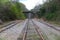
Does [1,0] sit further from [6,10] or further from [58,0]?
[58,0]

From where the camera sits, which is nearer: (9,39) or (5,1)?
(9,39)

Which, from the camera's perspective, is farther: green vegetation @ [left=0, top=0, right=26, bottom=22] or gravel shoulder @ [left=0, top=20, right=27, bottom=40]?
green vegetation @ [left=0, top=0, right=26, bottom=22]

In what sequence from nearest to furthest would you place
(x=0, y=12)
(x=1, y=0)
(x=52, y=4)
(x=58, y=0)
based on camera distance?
(x=0, y=12), (x=58, y=0), (x=1, y=0), (x=52, y=4)

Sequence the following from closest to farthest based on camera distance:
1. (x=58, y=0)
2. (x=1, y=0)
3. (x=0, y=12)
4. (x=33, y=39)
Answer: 1. (x=33, y=39)
2. (x=0, y=12)
3. (x=58, y=0)
4. (x=1, y=0)

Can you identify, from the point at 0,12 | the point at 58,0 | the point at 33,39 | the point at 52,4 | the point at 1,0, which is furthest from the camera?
the point at 52,4

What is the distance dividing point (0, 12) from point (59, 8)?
13.7m

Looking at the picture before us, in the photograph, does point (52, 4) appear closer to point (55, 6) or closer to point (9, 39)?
point (55, 6)

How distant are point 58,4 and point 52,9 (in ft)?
20.0

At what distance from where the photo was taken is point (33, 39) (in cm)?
1213

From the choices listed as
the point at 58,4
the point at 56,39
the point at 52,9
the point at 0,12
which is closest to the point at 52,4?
the point at 52,9

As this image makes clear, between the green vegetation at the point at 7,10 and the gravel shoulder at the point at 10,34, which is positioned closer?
the gravel shoulder at the point at 10,34

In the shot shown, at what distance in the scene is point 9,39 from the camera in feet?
40.8

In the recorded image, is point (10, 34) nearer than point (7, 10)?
Yes

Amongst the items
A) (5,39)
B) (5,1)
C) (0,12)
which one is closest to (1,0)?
(5,1)
